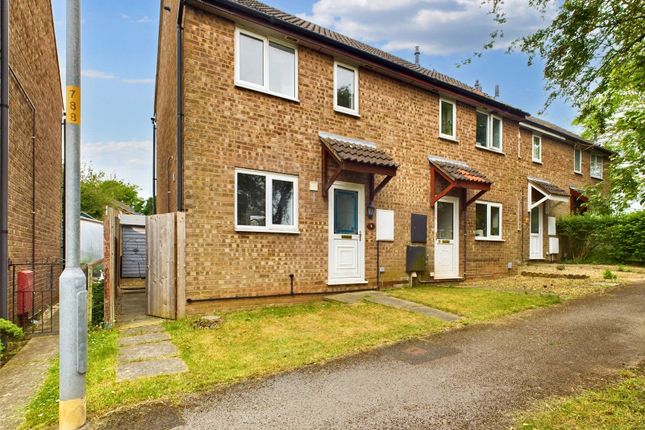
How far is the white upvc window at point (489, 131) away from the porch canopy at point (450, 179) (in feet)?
6.43

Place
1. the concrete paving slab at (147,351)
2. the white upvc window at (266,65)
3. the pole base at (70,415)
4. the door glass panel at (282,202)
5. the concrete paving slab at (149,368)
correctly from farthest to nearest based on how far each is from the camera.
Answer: the door glass panel at (282,202), the white upvc window at (266,65), the concrete paving slab at (147,351), the concrete paving slab at (149,368), the pole base at (70,415)

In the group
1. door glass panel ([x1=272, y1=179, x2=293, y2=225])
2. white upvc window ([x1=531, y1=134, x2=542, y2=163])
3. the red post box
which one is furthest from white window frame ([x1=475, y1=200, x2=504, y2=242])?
the red post box

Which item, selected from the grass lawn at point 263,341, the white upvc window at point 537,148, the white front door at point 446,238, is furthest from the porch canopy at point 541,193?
the grass lawn at point 263,341

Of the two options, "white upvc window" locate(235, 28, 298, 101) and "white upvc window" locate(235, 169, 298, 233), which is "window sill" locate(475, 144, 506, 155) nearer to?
"white upvc window" locate(235, 28, 298, 101)

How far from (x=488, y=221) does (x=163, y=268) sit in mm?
10601

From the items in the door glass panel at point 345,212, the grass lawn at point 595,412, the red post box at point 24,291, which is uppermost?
the door glass panel at point 345,212

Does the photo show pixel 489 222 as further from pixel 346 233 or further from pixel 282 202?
pixel 282 202

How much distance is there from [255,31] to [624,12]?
6.46 meters

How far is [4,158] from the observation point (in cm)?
569

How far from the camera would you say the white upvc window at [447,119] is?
12195 millimetres

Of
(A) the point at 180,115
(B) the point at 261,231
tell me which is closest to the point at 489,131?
(B) the point at 261,231

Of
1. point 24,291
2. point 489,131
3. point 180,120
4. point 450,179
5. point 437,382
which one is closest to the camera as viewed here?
point 437,382

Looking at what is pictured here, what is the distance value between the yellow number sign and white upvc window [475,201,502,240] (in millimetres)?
12012

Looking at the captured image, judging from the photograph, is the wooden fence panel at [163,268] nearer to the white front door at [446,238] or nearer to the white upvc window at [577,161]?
the white front door at [446,238]
